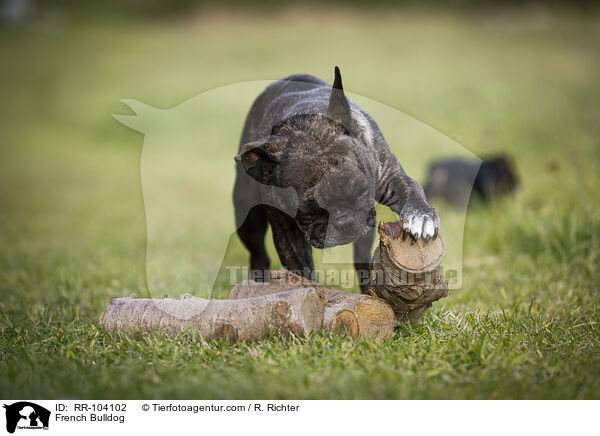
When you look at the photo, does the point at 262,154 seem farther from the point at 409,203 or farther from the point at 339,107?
the point at 409,203

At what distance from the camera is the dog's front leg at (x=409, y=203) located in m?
2.31

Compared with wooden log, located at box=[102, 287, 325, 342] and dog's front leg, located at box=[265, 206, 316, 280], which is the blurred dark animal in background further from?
wooden log, located at box=[102, 287, 325, 342]

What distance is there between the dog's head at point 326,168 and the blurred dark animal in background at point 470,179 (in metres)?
3.44

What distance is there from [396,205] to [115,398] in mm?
1657

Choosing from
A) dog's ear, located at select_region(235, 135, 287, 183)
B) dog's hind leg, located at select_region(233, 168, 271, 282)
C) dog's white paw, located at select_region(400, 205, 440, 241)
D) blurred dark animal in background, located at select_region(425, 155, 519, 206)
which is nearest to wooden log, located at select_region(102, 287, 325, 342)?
dog's white paw, located at select_region(400, 205, 440, 241)

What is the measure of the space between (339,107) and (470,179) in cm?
485

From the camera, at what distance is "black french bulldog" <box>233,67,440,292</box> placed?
96.1 inches

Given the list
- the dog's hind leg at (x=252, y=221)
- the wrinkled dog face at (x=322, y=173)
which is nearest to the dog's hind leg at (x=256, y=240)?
the dog's hind leg at (x=252, y=221)

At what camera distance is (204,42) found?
15867mm

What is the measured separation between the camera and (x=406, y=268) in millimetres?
2299

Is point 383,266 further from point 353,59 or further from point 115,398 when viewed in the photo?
point 353,59

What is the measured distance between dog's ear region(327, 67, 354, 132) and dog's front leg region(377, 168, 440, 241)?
397 millimetres
